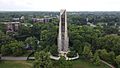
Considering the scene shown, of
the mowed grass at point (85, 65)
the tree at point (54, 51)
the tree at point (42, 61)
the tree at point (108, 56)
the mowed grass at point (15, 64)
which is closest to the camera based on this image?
the tree at point (42, 61)

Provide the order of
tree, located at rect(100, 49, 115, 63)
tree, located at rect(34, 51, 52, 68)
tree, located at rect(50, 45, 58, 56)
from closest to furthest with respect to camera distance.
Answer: tree, located at rect(34, 51, 52, 68), tree, located at rect(100, 49, 115, 63), tree, located at rect(50, 45, 58, 56)

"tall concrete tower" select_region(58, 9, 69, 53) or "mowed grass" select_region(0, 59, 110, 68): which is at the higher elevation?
"tall concrete tower" select_region(58, 9, 69, 53)

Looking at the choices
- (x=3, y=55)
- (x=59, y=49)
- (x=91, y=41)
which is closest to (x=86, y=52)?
(x=59, y=49)

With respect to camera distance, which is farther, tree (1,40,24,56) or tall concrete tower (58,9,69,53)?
tree (1,40,24,56)

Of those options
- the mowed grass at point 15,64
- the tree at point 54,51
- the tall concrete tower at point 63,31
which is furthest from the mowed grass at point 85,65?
the mowed grass at point 15,64

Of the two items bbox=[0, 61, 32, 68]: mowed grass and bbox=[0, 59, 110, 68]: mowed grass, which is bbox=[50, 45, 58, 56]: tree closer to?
bbox=[0, 59, 110, 68]: mowed grass


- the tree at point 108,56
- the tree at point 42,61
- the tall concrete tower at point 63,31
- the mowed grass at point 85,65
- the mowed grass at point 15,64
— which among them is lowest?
the mowed grass at point 85,65

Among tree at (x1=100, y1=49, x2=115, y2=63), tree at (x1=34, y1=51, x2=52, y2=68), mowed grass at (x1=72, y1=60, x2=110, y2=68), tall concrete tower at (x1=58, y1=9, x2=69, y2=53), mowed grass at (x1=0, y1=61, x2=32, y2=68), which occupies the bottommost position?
mowed grass at (x1=72, y1=60, x2=110, y2=68)

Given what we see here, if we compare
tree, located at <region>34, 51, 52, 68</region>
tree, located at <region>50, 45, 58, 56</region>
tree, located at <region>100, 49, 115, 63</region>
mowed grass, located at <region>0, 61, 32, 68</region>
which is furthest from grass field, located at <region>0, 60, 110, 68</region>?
tree, located at <region>50, 45, 58, 56</region>

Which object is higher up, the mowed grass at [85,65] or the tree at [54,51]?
the tree at [54,51]

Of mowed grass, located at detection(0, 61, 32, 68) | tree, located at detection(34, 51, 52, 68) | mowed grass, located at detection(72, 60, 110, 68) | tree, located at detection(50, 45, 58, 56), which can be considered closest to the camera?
tree, located at detection(34, 51, 52, 68)

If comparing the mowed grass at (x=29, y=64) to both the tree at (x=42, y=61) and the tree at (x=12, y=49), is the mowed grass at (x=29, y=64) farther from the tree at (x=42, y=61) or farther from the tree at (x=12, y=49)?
the tree at (x=12, y=49)
